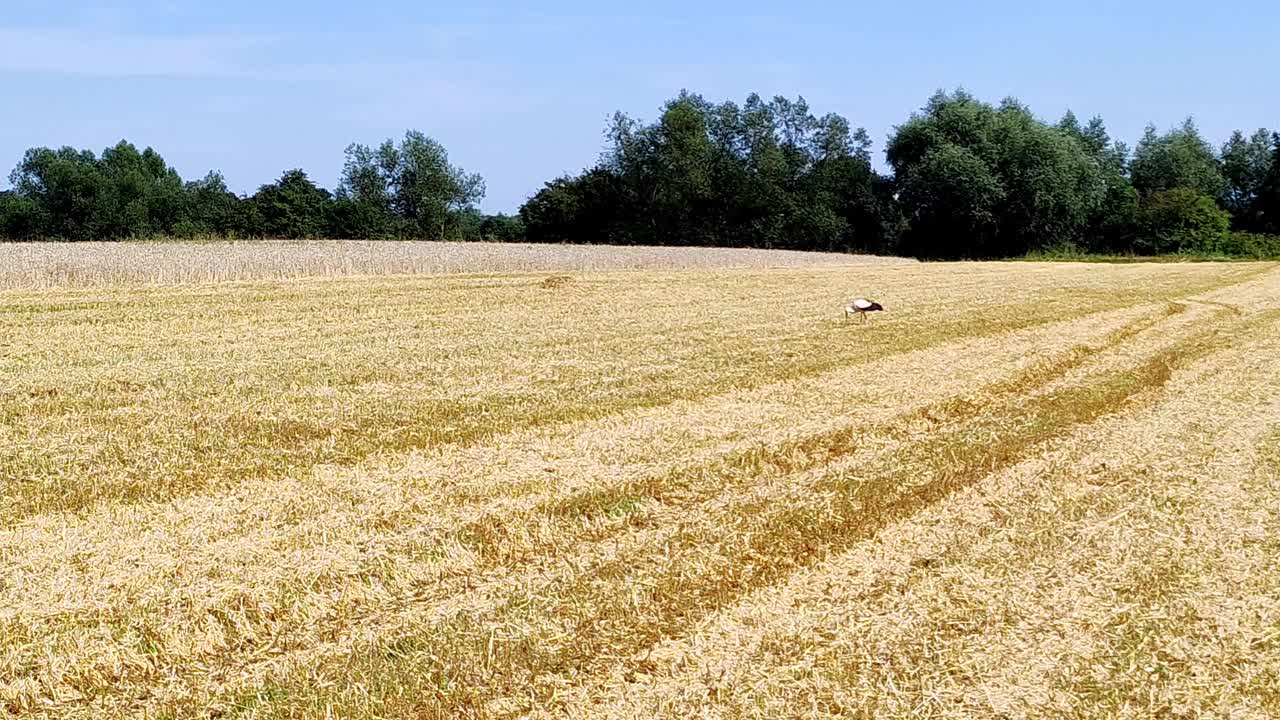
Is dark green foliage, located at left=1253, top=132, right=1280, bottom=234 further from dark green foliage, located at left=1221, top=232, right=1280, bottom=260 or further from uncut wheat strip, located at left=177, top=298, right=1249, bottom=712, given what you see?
uncut wheat strip, located at left=177, top=298, right=1249, bottom=712

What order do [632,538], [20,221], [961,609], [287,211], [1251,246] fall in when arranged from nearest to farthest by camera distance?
[961,609]
[632,538]
[1251,246]
[287,211]
[20,221]

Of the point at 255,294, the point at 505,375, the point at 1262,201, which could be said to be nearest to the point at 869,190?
the point at 1262,201

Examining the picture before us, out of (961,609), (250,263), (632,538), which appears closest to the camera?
(961,609)

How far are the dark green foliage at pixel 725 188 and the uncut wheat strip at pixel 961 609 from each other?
7549cm

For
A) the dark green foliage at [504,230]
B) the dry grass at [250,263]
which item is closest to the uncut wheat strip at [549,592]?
the dry grass at [250,263]

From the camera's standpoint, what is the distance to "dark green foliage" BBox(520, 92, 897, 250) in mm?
81312

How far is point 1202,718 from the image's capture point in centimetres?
361

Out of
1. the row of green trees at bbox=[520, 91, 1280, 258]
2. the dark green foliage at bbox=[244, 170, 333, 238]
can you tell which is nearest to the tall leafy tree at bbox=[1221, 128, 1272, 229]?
the row of green trees at bbox=[520, 91, 1280, 258]

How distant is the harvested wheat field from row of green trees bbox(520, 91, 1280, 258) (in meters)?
62.2

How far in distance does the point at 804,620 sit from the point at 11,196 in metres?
109

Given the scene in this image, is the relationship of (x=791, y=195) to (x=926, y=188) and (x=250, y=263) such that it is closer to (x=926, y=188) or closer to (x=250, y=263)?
(x=926, y=188)

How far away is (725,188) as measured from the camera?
8469cm

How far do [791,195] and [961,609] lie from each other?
81169 millimetres

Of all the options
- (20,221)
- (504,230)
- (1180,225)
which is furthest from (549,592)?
(20,221)
